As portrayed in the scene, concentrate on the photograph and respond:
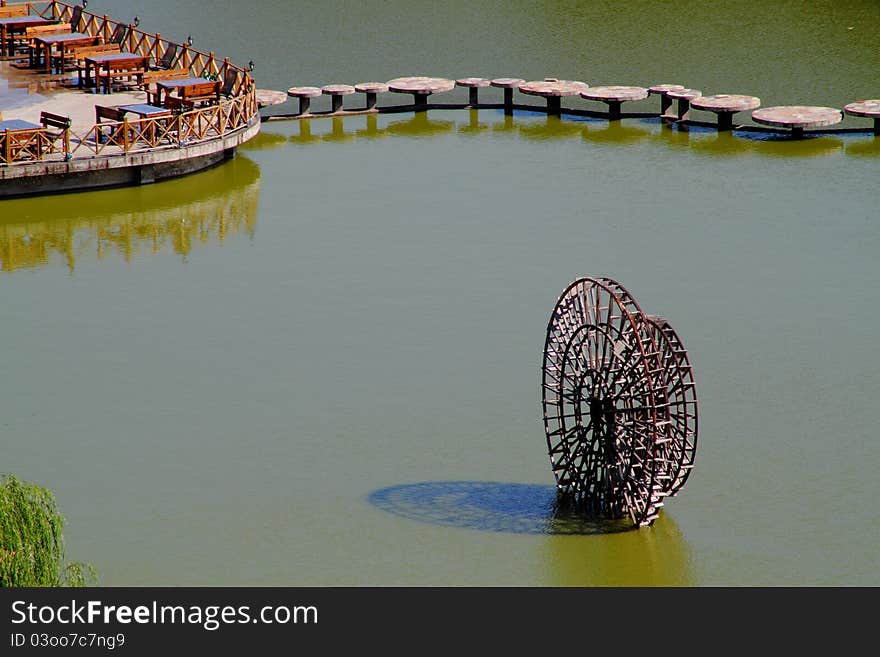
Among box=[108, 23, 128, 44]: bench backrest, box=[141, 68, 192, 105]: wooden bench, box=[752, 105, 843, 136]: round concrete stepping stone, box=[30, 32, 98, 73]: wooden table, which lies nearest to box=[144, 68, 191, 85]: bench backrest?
box=[141, 68, 192, 105]: wooden bench

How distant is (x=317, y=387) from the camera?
18.3m

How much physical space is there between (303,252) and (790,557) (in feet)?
34.5

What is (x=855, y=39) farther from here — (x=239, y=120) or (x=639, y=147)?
(x=239, y=120)

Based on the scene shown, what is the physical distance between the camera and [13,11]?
3528 cm

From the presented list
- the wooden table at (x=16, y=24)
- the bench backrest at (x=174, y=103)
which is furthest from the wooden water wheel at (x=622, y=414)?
the wooden table at (x=16, y=24)

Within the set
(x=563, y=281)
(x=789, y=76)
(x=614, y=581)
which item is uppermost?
(x=789, y=76)

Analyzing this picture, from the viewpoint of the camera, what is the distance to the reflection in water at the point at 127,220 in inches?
924

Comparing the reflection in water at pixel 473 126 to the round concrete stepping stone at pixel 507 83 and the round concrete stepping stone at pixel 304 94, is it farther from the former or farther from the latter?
the round concrete stepping stone at pixel 304 94

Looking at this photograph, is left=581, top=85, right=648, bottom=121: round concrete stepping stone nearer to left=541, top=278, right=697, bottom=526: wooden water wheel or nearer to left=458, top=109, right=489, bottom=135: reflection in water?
left=458, top=109, right=489, bottom=135: reflection in water

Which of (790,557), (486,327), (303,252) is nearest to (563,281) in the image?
(486,327)

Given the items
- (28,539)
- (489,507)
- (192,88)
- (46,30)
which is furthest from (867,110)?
(28,539)

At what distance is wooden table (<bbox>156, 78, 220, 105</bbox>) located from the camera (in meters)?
27.7

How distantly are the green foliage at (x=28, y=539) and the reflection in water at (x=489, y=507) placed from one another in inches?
159

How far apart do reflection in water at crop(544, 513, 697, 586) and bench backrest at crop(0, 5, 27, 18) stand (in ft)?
78.7
